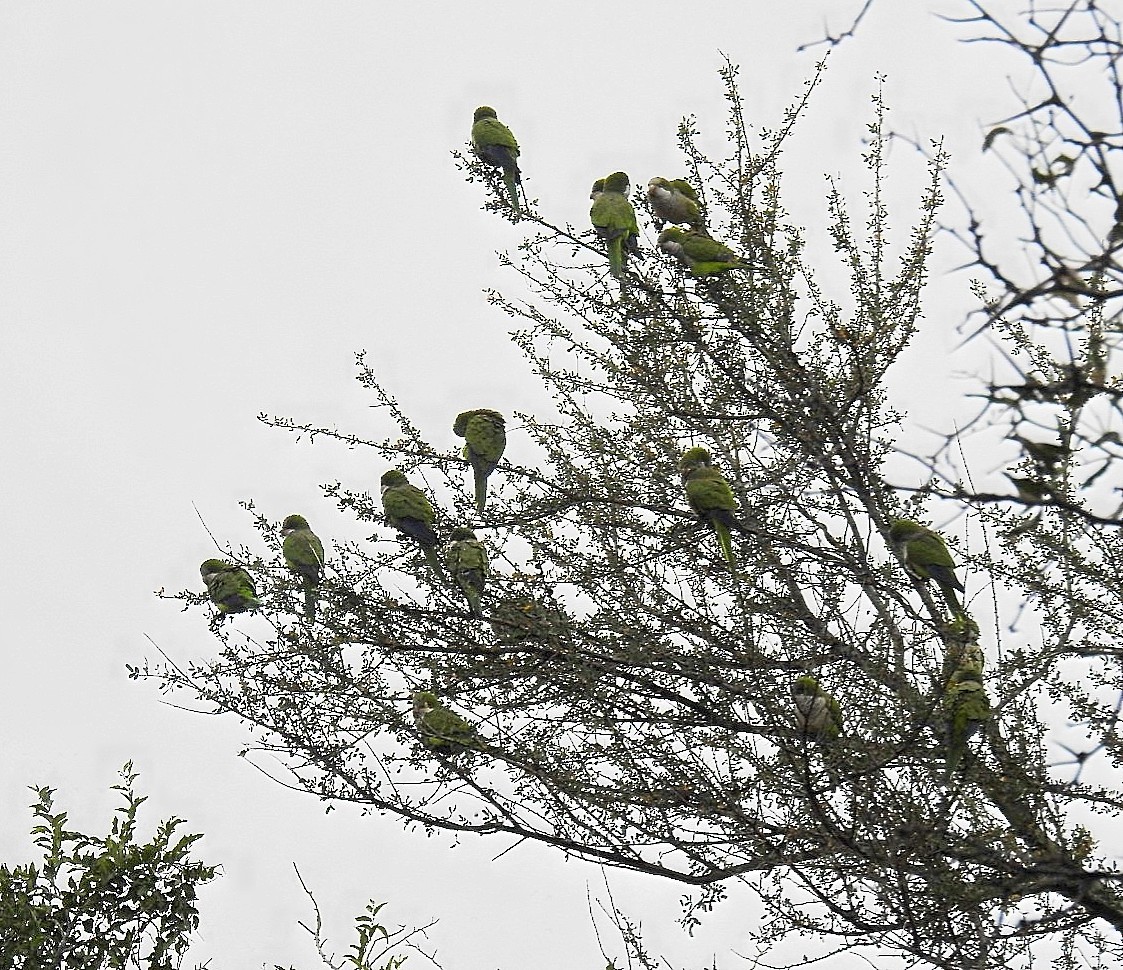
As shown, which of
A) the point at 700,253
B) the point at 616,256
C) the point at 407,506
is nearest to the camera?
the point at 700,253

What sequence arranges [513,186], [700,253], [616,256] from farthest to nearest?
[513,186]
[616,256]
[700,253]

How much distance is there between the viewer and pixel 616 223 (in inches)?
227

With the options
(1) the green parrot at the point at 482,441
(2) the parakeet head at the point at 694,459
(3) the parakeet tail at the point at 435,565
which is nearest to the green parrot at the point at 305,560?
(3) the parakeet tail at the point at 435,565

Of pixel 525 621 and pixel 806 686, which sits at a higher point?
pixel 525 621

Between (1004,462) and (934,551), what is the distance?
101 inches

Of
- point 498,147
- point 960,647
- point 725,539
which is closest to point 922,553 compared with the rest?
Answer: point 960,647

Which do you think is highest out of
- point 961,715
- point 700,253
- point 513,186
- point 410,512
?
point 513,186

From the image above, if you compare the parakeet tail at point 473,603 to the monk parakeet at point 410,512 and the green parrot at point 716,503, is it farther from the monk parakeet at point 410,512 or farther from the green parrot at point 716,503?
the green parrot at point 716,503

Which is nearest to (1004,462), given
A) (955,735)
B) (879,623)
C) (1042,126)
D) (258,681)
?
(1042,126)

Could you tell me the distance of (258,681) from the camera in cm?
495

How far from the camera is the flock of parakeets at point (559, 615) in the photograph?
4250 mm

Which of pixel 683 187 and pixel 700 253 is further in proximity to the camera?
pixel 683 187

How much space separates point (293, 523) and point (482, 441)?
0.95m

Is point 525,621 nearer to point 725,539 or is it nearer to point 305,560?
point 725,539
